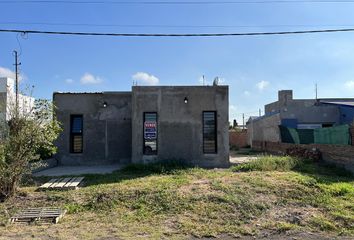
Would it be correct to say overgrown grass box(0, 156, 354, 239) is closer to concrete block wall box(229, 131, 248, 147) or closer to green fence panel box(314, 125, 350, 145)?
green fence panel box(314, 125, 350, 145)

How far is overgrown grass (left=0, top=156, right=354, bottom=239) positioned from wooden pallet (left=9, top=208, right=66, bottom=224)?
0.22 meters

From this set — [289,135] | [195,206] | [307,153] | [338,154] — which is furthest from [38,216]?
[289,135]

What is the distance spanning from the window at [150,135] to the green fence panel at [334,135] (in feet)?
26.3

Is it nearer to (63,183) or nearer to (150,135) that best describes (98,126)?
(150,135)

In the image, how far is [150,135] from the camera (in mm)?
16109

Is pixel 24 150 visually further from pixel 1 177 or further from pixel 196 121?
pixel 196 121

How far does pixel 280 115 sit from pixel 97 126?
55.7ft

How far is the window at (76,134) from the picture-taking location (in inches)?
713

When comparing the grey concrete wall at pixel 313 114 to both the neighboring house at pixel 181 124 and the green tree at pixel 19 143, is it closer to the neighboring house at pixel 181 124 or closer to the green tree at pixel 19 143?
the neighboring house at pixel 181 124

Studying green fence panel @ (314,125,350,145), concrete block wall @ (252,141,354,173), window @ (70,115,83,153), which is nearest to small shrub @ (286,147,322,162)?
concrete block wall @ (252,141,354,173)

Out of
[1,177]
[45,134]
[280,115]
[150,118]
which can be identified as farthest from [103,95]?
[280,115]

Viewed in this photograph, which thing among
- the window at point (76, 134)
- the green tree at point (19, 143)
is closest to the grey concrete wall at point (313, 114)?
the window at point (76, 134)

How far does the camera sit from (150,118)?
53.2ft

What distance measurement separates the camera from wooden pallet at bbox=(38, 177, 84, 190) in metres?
11.4
